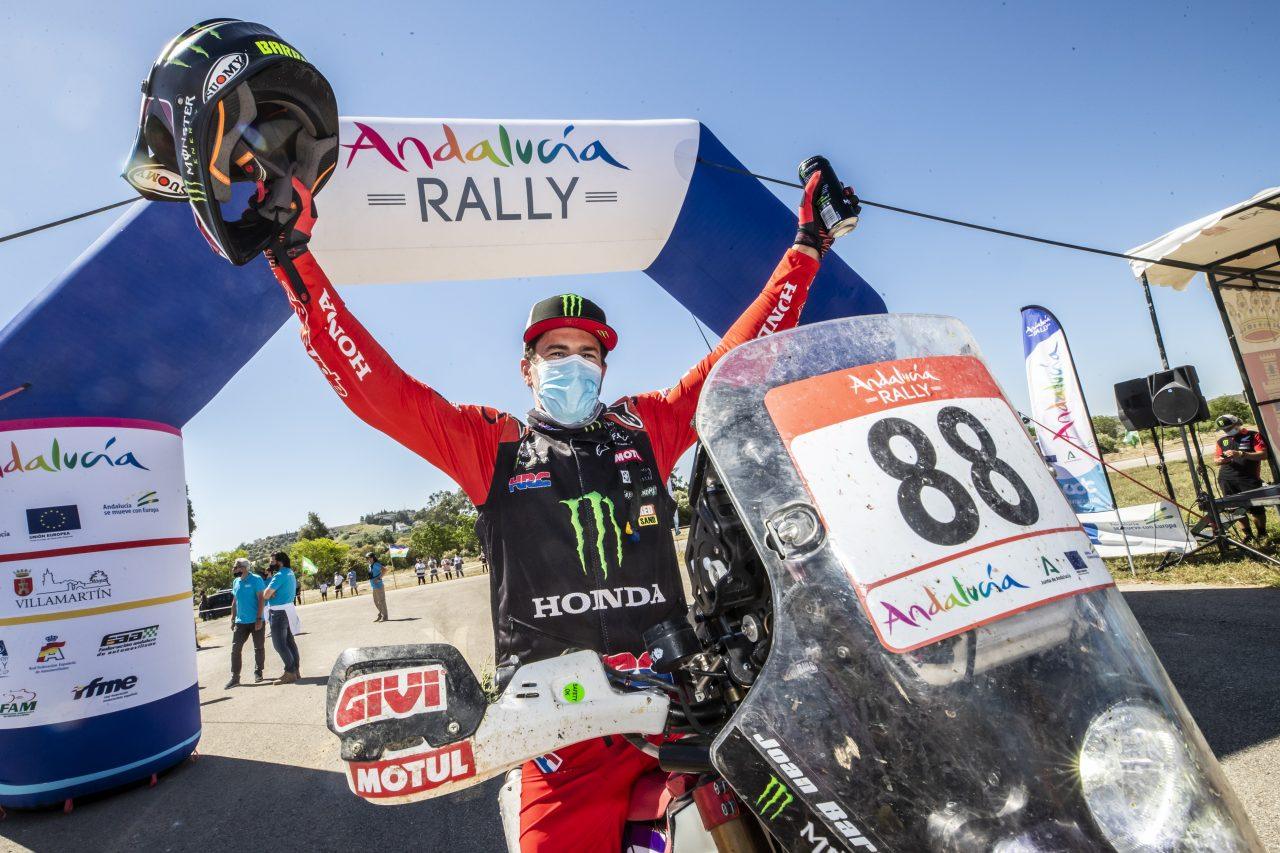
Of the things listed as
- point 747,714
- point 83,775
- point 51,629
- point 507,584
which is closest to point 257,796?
point 83,775

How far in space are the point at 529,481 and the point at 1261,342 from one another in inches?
445

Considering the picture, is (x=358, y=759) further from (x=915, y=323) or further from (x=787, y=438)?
→ (x=915, y=323)

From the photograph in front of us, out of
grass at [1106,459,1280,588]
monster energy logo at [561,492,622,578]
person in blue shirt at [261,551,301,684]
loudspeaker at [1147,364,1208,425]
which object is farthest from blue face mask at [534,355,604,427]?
person in blue shirt at [261,551,301,684]

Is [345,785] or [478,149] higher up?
[478,149]

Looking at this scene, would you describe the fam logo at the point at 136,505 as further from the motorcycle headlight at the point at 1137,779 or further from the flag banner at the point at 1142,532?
the flag banner at the point at 1142,532

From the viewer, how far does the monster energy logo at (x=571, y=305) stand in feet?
7.54

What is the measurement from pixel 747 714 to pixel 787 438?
1.53ft

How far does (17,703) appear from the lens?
5.24 m

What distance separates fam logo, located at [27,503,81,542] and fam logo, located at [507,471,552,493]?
5.23 metres

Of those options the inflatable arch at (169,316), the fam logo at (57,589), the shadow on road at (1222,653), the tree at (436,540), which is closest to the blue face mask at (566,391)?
the inflatable arch at (169,316)

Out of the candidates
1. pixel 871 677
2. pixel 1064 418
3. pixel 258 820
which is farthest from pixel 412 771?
pixel 1064 418

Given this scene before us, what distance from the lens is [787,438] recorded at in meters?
1.22

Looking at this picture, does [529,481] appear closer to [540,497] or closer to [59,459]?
[540,497]

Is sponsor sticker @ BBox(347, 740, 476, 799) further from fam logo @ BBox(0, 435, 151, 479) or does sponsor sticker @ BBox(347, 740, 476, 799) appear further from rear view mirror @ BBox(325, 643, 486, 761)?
fam logo @ BBox(0, 435, 151, 479)
